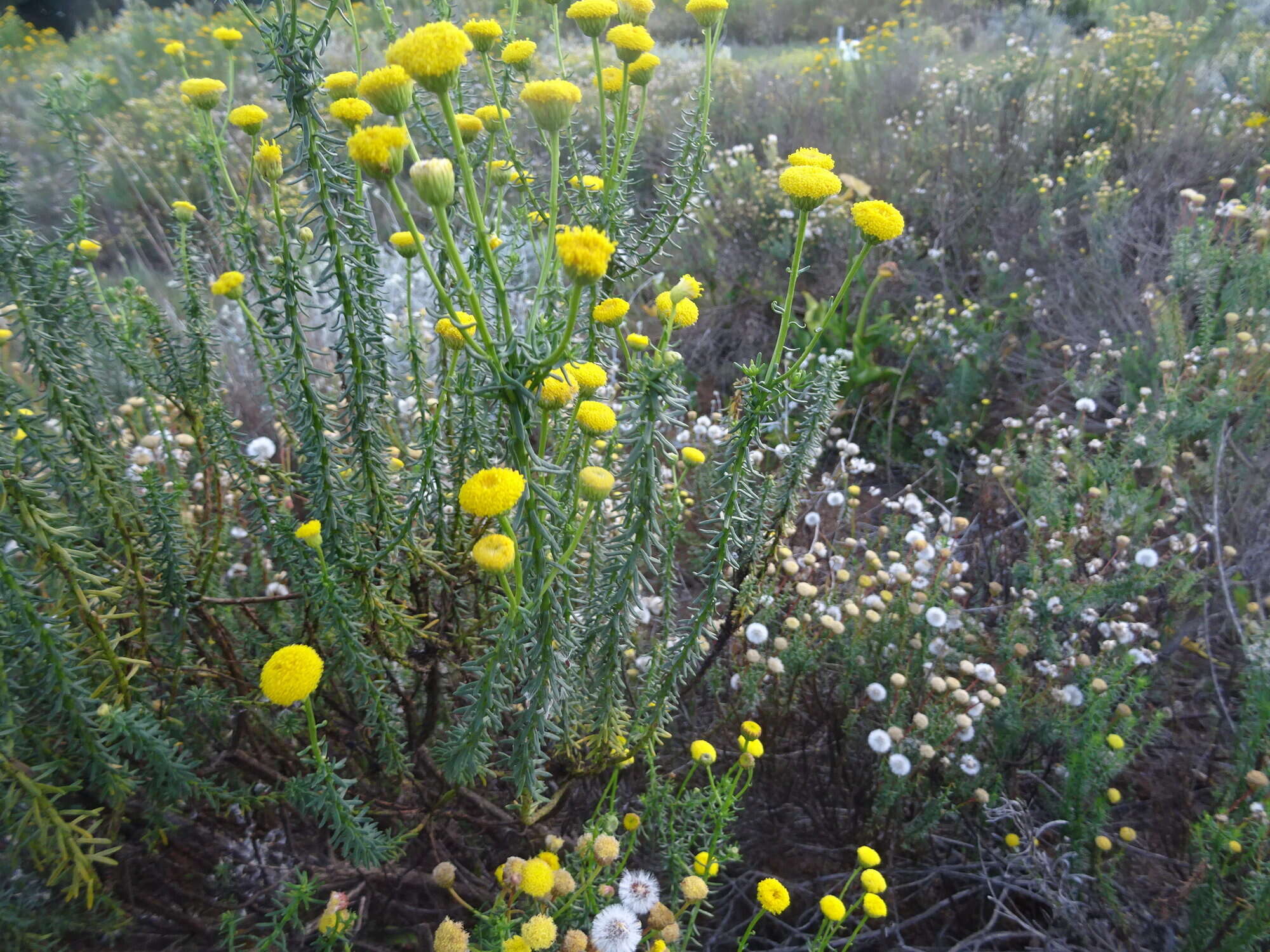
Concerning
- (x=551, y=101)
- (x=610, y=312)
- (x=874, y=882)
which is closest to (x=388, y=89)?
(x=551, y=101)

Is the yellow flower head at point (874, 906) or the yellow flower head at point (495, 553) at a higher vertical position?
the yellow flower head at point (495, 553)

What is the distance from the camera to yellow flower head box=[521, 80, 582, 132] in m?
1.21

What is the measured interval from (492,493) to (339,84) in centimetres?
89

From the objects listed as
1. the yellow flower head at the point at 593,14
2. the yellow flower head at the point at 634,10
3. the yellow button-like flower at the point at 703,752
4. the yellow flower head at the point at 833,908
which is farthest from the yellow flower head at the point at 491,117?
the yellow flower head at the point at 833,908

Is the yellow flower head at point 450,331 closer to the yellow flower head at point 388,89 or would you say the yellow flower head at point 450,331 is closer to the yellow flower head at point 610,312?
the yellow flower head at point 610,312

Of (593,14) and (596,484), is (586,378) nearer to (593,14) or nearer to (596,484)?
(596,484)

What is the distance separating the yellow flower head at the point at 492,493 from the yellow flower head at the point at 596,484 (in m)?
0.19

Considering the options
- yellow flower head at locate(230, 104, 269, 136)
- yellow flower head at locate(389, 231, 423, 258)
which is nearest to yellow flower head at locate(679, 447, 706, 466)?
yellow flower head at locate(389, 231, 423, 258)

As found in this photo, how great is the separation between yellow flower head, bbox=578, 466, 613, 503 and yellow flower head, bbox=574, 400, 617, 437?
0.08 metres

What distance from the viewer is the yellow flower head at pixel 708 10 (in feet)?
5.10

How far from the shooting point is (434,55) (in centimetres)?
102

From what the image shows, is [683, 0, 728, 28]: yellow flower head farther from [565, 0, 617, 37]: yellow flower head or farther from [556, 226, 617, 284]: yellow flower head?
[556, 226, 617, 284]: yellow flower head

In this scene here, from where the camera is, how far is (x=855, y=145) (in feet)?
18.9

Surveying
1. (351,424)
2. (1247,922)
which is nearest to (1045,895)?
(1247,922)
